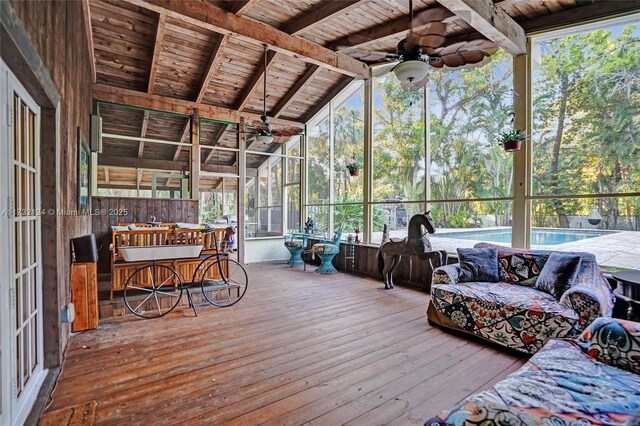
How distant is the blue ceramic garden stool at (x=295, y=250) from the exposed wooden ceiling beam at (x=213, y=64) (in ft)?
12.5

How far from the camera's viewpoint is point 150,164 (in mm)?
7672

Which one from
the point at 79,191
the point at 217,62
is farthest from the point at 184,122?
the point at 79,191

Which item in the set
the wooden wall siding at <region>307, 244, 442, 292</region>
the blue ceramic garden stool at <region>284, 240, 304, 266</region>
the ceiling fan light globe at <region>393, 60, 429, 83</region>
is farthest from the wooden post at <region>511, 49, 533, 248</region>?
the blue ceramic garden stool at <region>284, 240, 304, 266</region>

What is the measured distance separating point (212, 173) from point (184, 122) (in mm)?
1348

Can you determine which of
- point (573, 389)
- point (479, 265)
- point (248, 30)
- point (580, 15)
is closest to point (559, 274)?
point (479, 265)

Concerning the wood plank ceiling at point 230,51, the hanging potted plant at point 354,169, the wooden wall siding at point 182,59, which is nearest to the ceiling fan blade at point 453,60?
the wood plank ceiling at point 230,51

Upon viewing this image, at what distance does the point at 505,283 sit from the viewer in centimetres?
368

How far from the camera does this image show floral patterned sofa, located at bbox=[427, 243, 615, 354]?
8.87 feet

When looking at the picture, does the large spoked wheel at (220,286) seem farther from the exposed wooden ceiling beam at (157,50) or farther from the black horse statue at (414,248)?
the exposed wooden ceiling beam at (157,50)

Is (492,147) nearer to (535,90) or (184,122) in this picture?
(535,90)

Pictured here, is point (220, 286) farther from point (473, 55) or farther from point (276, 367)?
point (473, 55)

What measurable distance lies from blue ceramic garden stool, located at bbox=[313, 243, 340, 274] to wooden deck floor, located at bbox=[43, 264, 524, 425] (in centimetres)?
232

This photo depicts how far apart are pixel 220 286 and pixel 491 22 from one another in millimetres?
4968

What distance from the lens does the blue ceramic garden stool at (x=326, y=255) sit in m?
6.50
